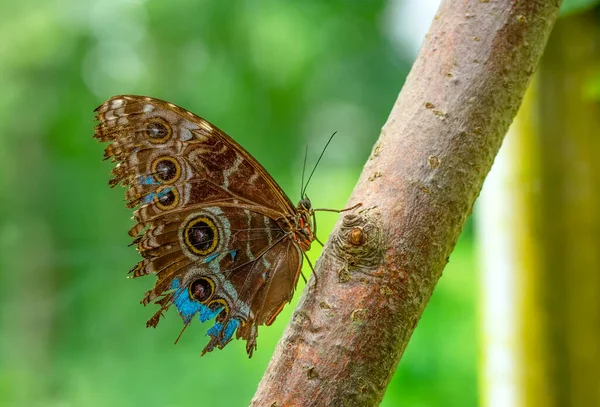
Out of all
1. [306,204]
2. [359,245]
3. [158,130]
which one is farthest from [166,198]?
[359,245]

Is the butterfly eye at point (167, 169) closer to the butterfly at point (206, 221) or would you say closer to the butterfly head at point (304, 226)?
the butterfly at point (206, 221)

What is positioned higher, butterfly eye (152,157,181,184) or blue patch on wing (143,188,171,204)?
butterfly eye (152,157,181,184)

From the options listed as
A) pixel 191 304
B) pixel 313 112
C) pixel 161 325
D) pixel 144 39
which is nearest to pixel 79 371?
pixel 161 325

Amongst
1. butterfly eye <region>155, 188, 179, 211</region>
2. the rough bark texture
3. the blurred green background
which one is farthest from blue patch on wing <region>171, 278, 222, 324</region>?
the blurred green background

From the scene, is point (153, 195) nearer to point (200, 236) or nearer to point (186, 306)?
point (200, 236)

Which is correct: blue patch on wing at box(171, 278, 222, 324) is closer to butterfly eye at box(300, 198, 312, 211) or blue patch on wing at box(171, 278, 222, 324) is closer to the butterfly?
the butterfly

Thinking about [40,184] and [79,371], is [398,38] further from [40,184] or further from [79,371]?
[79,371]

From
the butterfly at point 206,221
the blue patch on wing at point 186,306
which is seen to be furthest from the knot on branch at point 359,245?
the blue patch on wing at point 186,306
